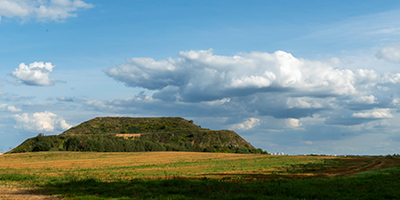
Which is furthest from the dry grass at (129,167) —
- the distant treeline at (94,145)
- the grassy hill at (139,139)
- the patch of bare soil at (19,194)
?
the grassy hill at (139,139)

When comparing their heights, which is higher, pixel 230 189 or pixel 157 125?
pixel 157 125

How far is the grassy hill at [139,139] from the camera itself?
88.7m

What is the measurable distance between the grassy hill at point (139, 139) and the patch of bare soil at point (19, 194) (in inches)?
2684

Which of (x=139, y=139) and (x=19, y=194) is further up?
(x=139, y=139)

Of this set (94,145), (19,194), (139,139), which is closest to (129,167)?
(19,194)

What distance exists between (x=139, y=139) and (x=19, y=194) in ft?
336

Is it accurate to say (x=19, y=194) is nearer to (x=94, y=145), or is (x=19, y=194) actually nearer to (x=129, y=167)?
(x=129, y=167)

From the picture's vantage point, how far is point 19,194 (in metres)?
19.8

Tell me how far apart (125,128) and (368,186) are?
531 feet

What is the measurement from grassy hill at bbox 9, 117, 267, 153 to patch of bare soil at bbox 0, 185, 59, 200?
68168 millimetres

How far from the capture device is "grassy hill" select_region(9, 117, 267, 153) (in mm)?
88744

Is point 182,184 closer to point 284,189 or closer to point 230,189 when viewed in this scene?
point 230,189

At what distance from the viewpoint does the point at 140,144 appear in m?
100

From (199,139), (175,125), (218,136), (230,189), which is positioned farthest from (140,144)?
(230,189)
